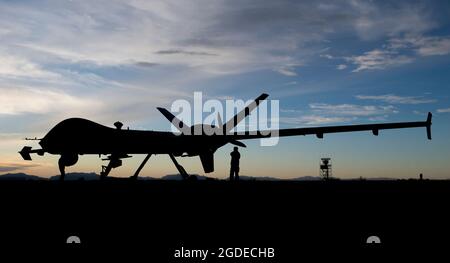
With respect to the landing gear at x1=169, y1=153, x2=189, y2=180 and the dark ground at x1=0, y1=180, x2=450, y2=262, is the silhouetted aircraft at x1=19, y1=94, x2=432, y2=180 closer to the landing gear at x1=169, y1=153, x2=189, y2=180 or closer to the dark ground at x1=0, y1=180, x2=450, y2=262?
the landing gear at x1=169, y1=153, x2=189, y2=180

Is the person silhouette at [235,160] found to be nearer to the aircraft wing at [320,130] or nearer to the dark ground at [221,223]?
the aircraft wing at [320,130]

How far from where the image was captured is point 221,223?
1116 cm

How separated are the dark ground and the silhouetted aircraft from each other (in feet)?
29.7

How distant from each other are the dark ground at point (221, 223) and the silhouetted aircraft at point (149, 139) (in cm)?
904

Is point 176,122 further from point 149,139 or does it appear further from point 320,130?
point 320,130

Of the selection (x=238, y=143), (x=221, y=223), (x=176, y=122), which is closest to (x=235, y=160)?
(x=238, y=143)

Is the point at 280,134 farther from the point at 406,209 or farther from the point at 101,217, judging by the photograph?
the point at 101,217

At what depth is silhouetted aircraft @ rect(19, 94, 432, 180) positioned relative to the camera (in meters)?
24.1

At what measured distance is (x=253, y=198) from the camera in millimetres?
16156

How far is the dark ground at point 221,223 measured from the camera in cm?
950
